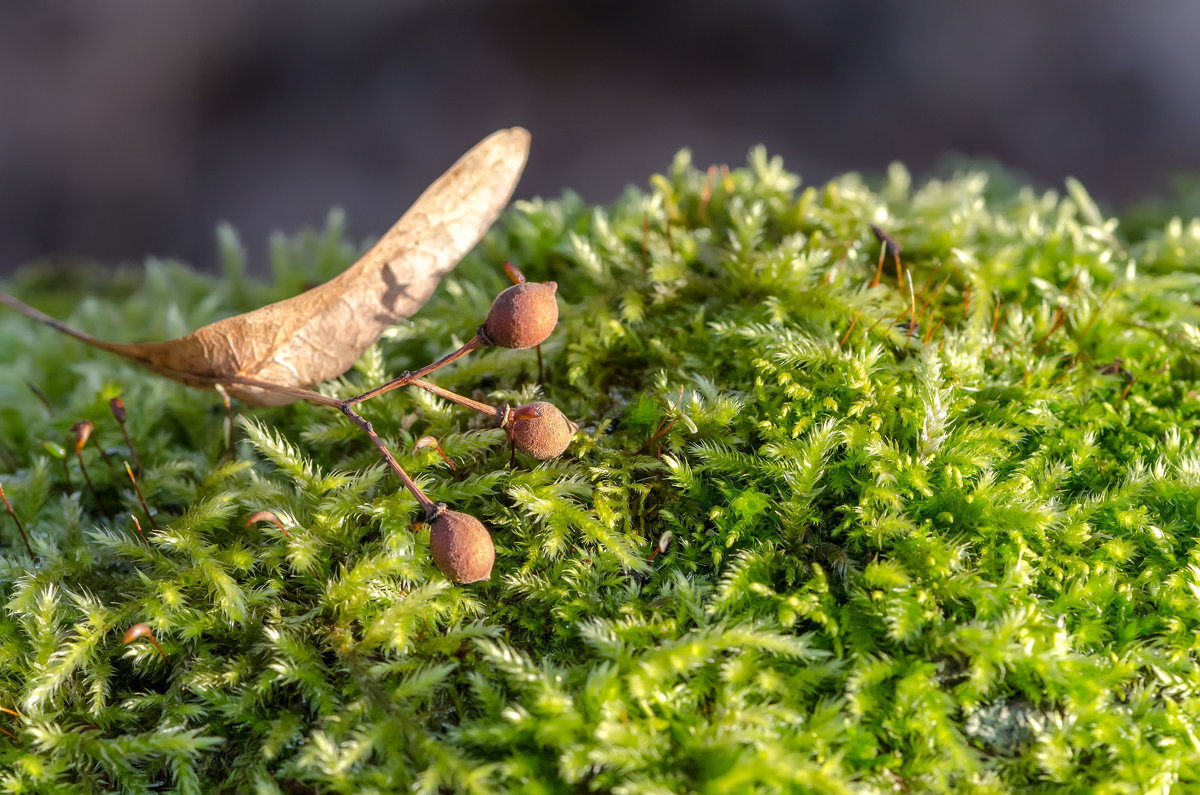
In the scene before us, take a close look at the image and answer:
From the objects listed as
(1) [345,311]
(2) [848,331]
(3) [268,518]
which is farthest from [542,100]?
(3) [268,518]

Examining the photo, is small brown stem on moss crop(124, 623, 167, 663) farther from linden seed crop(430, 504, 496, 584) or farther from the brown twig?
the brown twig

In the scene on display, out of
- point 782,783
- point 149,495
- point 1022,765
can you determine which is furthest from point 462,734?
point 149,495

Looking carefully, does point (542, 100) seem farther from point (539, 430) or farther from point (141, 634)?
point (141, 634)

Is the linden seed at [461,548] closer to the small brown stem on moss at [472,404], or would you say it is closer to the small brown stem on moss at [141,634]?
the small brown stem on moss at [472,404]

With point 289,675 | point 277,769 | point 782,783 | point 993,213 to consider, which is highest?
point 993,213

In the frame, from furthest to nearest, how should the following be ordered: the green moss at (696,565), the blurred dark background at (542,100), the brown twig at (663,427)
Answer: the blurred dark background at (542,100) → the brown twig at (663,427) → the green moss at (696,565)

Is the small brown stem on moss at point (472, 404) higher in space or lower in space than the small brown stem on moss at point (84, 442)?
higher

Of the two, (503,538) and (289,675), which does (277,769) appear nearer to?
(289,675)

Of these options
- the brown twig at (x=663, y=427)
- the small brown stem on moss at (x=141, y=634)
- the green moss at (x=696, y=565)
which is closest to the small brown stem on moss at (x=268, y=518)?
the green moss at (x=696, y=565)
